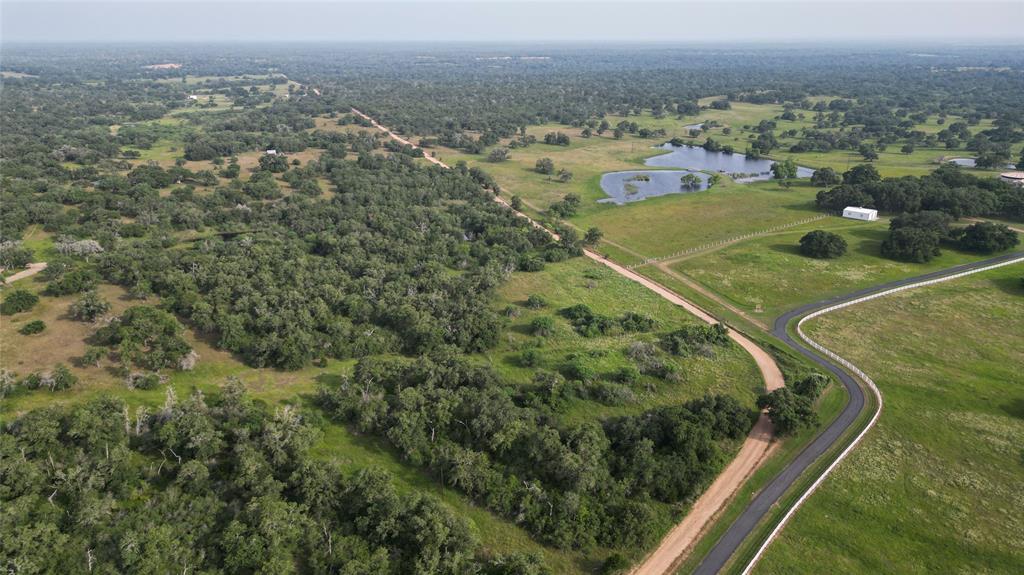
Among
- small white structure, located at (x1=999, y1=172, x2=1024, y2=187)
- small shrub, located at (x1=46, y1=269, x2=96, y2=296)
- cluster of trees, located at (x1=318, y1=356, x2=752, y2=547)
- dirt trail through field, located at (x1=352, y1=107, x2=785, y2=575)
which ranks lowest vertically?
dirt trail through field, located at (x1=352, y1=107, x2=785, y2=575)

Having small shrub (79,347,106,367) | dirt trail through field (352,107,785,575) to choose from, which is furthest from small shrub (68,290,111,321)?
dirt trail through field (352,107,785,575)

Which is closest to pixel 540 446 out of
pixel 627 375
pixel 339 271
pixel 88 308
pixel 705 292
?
pixel 627 375

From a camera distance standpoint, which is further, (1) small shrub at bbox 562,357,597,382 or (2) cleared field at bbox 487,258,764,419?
(1) small shrub at bbox 562,357,597,382

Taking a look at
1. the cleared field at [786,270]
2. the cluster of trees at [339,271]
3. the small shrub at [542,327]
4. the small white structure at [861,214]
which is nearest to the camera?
the cluster of trees at [339,271]

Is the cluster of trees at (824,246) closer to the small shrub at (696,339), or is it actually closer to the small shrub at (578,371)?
the small shrub at (696,339)

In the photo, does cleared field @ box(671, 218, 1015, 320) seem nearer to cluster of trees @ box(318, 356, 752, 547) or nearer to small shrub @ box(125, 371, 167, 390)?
cluster of trees @ box(318, 356, 752, 547)

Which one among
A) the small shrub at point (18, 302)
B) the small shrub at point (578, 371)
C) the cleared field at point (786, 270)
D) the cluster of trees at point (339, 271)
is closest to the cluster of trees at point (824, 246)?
the cleared field at point (786, 270)
